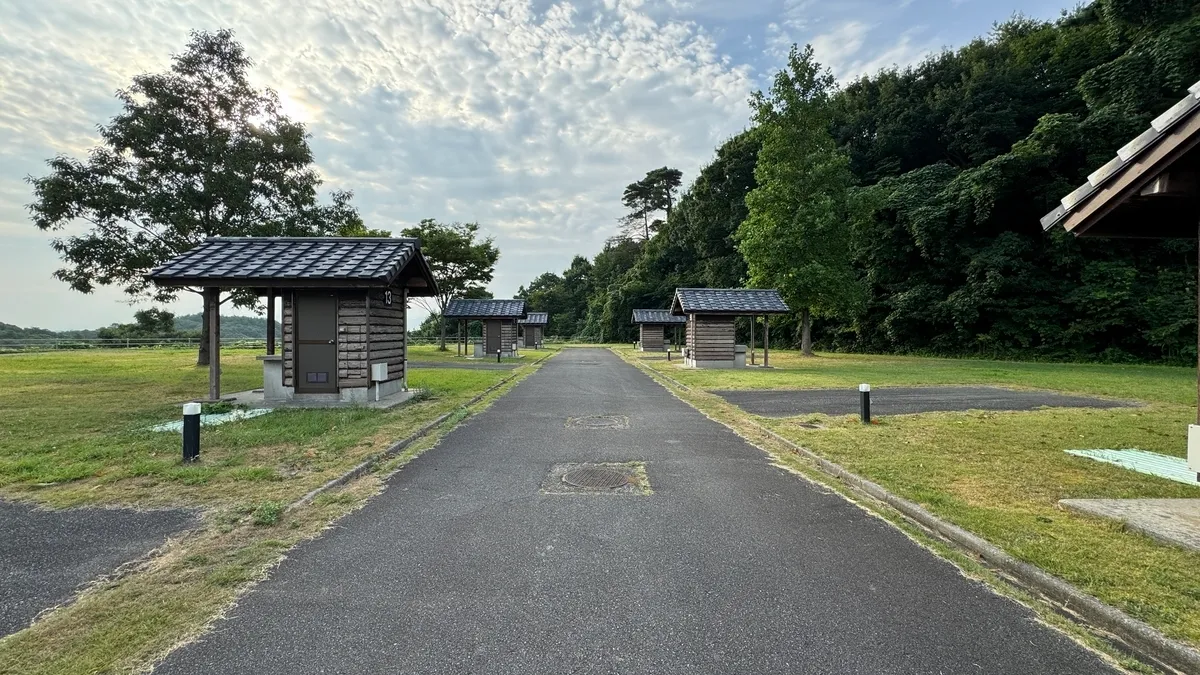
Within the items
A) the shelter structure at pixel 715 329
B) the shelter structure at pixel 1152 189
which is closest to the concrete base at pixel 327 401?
the shelter structure at pixel 1152 189

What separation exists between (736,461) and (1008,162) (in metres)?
32.2

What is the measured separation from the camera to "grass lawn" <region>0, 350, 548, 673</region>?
2.77 meters

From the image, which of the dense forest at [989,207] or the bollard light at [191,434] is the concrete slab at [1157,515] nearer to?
the bollard light at [191,434]

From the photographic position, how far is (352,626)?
2916mm

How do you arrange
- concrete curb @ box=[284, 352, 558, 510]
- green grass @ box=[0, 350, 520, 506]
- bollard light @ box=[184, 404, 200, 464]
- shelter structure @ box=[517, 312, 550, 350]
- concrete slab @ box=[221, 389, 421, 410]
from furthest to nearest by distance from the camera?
shelter structure @ box=[517, 312, 550, 350]
concrete slab @ box=[221, 389, 421, 410]
bollard light @ box=[184, 404, 200, 464]
green grass @ box=[0, 350, 520, 506]
concrete curb @ box=[284, 352, 558, 510]

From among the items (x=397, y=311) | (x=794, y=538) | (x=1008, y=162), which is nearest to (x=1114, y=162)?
(x=794, y=538)

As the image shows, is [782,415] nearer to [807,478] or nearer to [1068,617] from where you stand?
[807,478]

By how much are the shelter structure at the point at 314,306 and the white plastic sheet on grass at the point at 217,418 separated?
43.5 inches

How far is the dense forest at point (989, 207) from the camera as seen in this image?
85.9 feet

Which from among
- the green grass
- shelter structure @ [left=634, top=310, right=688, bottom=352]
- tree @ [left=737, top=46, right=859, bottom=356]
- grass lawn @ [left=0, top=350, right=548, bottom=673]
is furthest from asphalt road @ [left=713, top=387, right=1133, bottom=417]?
shelter structure @ [left=634, top=310, right=688, bottom=352]

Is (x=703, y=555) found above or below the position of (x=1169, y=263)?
below

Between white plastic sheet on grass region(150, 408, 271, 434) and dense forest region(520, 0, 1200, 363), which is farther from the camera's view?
dense forest region(520, 0, 1200, 363)

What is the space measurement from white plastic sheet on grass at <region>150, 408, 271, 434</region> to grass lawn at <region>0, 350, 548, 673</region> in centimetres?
29

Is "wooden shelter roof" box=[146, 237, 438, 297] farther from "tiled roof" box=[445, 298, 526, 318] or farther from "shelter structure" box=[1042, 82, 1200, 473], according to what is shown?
"tiled roof" box=[445, 298, 526, 318]
